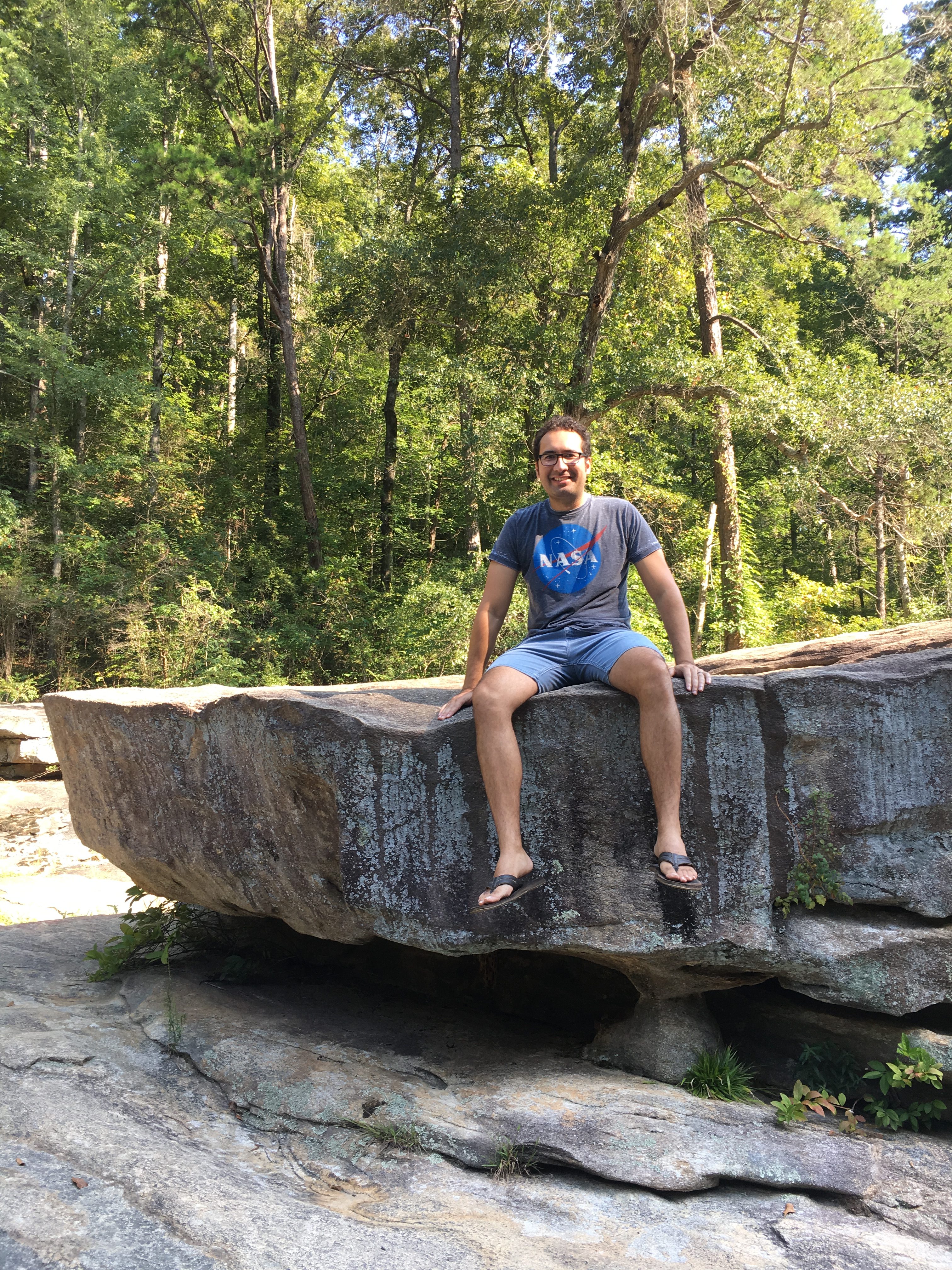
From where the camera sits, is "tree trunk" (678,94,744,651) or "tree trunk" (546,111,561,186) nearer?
"tree trunk" (678,94,744,651)

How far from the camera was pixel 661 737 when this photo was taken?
3.30m

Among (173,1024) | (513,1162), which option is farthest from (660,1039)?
A: (173,1024)

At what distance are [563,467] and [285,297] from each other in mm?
14467

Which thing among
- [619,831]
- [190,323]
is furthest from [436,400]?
[619,831]

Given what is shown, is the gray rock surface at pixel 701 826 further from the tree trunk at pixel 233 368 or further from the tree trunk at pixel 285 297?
the tree trunk at pixel 233 368

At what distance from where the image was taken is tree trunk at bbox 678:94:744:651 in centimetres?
1230

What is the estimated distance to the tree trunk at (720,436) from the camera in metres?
12.3

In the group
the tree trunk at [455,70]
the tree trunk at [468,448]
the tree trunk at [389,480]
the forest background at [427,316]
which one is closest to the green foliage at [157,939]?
the forest background at [427,316]

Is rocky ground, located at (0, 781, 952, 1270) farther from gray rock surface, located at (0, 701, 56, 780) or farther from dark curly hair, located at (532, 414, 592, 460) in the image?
gray rock surface, located at (0, 701, 56, 780)

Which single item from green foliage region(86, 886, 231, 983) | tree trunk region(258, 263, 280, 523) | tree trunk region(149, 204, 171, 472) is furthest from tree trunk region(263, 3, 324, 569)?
green foliage region(86, 886, 231, 983)

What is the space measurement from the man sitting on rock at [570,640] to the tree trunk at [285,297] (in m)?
12.8

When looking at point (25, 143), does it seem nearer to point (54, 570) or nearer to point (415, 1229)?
point (54, 570)

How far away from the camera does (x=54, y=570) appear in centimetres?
1380

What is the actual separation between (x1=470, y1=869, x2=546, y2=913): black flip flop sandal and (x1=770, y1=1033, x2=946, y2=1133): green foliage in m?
1.30
